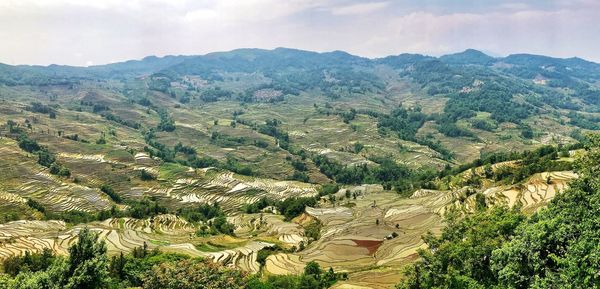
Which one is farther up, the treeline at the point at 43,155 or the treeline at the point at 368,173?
the treeline at the point at 43,155

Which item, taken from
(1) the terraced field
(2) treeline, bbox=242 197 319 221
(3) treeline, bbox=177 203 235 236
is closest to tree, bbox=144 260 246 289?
(1) the terraced field

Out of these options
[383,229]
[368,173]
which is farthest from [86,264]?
[368,173]

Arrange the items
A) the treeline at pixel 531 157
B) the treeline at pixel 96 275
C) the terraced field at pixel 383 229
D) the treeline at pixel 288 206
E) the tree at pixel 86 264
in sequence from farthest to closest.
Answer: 1. the treeline at pixel 288 206
2. the treeline at pixel 531 157
3. the terraced field at pixel 383 229
4. the tree at pixel 86 264
5. the treeline at pixel 96 275

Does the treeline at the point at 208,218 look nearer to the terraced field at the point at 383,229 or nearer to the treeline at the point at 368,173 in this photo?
the terraced field at the point at 383,229

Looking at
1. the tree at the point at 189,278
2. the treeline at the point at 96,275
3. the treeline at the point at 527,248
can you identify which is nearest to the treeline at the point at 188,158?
the treeline at the point at 96,275

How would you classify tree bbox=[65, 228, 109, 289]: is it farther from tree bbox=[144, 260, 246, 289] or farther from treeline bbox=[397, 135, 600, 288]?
treeline bbox=[397, 135, 600, 288]

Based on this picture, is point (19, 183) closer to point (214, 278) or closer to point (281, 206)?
point (281, 206)

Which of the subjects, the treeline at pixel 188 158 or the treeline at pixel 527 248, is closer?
the treeline at pixel 527 248

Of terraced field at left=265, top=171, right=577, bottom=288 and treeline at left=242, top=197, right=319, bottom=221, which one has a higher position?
terraced field at left=265, top=171, right=577, bottom=288
